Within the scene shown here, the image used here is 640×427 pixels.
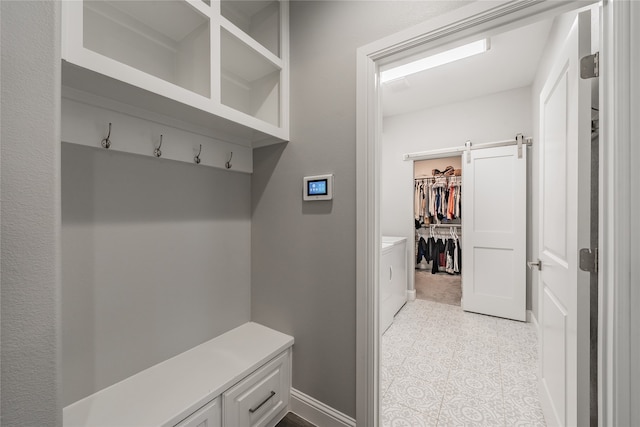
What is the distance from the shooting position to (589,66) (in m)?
0.94

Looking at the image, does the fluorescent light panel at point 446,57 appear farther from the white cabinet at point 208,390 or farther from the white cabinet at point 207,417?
the white cabinet at point 207,417

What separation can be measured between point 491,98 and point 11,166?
398cm

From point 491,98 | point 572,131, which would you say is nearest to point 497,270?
point 491,98

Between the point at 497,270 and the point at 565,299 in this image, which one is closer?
the point at 565,299

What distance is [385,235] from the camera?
3.93 m

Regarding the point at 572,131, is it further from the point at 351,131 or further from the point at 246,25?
the point at 246,25

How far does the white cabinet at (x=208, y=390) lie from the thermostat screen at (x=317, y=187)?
0.91 m

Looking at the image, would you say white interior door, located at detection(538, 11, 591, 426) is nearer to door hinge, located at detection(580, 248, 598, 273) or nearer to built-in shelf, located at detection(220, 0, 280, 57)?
door hinge, located at detection(580, 248, 598, 273)

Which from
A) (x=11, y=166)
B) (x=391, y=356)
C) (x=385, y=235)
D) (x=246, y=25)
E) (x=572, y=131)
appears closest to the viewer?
(x=11, y=166)

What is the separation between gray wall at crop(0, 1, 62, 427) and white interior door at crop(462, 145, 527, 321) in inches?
141

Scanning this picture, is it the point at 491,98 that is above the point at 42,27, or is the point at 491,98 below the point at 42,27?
above

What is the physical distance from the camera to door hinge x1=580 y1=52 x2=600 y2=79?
921mm

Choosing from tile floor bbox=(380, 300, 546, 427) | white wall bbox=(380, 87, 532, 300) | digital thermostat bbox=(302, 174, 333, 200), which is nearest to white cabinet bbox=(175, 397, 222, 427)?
tile floor bbox=(380, 300, 546, 427)

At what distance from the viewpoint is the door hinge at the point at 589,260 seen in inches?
35.9
